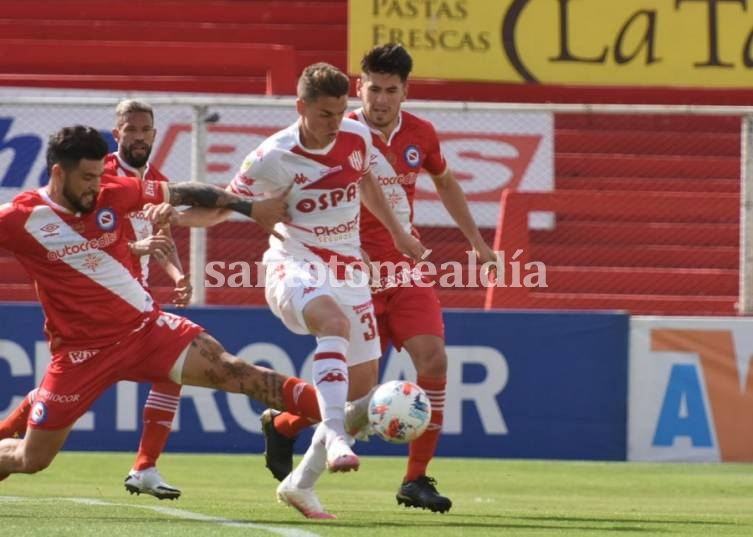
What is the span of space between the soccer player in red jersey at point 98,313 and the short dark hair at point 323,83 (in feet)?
1.84

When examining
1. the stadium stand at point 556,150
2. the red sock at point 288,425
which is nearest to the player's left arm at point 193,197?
the red sock at point 288,425

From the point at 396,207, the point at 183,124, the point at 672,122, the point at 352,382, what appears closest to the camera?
the point at 352,382

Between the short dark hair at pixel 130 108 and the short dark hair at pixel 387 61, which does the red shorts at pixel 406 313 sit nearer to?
the short dark hair at pixel 387 61

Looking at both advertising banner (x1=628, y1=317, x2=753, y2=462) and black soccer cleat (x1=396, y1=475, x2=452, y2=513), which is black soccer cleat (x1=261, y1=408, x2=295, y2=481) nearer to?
black soccer cleat (x1=396, y1=475, x2=452, y2=513)

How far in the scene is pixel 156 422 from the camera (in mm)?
9375

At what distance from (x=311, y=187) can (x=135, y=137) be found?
5.49ft

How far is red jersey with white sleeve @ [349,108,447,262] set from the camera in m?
9.23

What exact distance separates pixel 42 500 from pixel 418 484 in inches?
78.6

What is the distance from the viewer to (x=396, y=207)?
924 centimetres

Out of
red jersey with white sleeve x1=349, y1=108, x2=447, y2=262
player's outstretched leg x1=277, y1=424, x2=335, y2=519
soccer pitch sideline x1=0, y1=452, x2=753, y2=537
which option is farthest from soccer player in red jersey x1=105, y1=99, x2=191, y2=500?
player's outstretched leg x1=277, y1=424, x2=335, y2=519

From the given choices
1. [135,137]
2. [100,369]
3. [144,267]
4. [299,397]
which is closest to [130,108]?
[135,137]

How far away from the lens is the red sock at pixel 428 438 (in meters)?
9.11

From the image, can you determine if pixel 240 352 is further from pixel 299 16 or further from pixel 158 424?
pixel 299 16

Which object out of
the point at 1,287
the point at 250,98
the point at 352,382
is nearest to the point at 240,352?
the point at 250,98
